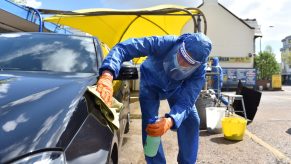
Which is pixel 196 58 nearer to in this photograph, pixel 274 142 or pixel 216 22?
pixel 274 142

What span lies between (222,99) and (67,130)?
781 centimetres

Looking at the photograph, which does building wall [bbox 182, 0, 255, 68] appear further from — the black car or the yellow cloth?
the yellow cloth

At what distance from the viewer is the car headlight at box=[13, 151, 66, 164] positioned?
1.45 m

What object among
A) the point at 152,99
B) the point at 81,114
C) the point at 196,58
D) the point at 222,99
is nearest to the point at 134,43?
the point at 196,58

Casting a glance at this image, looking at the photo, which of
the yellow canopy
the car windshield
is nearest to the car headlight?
the car windshield

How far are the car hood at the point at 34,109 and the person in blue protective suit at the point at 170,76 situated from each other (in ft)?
0.86

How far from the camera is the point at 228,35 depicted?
117 feet

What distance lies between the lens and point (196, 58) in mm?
2791

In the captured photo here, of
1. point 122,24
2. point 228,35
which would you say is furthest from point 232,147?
point 228,35

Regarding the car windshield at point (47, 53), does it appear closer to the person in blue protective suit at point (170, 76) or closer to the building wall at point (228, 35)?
the person in blue protective suit at point (170, 76)

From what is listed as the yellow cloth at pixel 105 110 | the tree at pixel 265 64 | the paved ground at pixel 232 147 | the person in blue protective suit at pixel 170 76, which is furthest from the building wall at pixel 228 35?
the yellow cloth at pixel 105 110

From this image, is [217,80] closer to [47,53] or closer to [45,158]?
[47,53]

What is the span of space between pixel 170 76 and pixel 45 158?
178 centimetres

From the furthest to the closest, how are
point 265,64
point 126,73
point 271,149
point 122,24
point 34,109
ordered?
1. point 265,64
2. point 122,24
3. point 271,149
4. point 126,73
5. point 34,109
